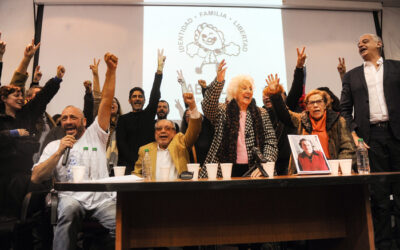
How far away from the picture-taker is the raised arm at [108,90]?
241cm

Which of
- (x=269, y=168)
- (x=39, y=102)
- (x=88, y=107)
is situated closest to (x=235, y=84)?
(x=269, y=168)

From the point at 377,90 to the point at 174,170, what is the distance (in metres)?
1.93

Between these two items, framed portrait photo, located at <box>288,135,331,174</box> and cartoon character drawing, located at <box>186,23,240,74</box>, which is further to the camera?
cartoon character drawing, located at <box>186,23,240,74</box>

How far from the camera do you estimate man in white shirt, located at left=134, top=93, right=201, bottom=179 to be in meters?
2.69

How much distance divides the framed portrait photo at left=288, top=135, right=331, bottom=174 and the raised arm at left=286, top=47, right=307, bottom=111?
3.41ft

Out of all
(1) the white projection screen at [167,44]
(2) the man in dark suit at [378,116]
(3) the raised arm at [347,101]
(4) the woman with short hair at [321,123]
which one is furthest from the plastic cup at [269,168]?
(1) the white projection screen at [167,44]

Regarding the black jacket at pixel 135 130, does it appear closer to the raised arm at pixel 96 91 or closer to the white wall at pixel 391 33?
the raised arm at pixel 96 91

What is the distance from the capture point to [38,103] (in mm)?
2943

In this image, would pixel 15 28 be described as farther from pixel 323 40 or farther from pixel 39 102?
pixel 323 40

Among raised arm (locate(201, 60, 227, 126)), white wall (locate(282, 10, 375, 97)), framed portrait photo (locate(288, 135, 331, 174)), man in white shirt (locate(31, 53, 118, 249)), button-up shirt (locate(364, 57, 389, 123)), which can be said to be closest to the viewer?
framed portrait photo (locate(288, 135, 331, 174))

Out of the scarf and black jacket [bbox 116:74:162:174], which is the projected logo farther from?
the scarf

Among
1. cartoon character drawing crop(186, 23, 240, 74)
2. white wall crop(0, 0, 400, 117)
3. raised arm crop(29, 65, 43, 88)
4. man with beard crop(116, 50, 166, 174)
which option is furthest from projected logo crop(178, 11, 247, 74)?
raised arm crop(29, 65, 43, 88)

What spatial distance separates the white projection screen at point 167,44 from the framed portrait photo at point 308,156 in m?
2.47

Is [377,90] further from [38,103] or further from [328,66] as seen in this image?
[38,103]
